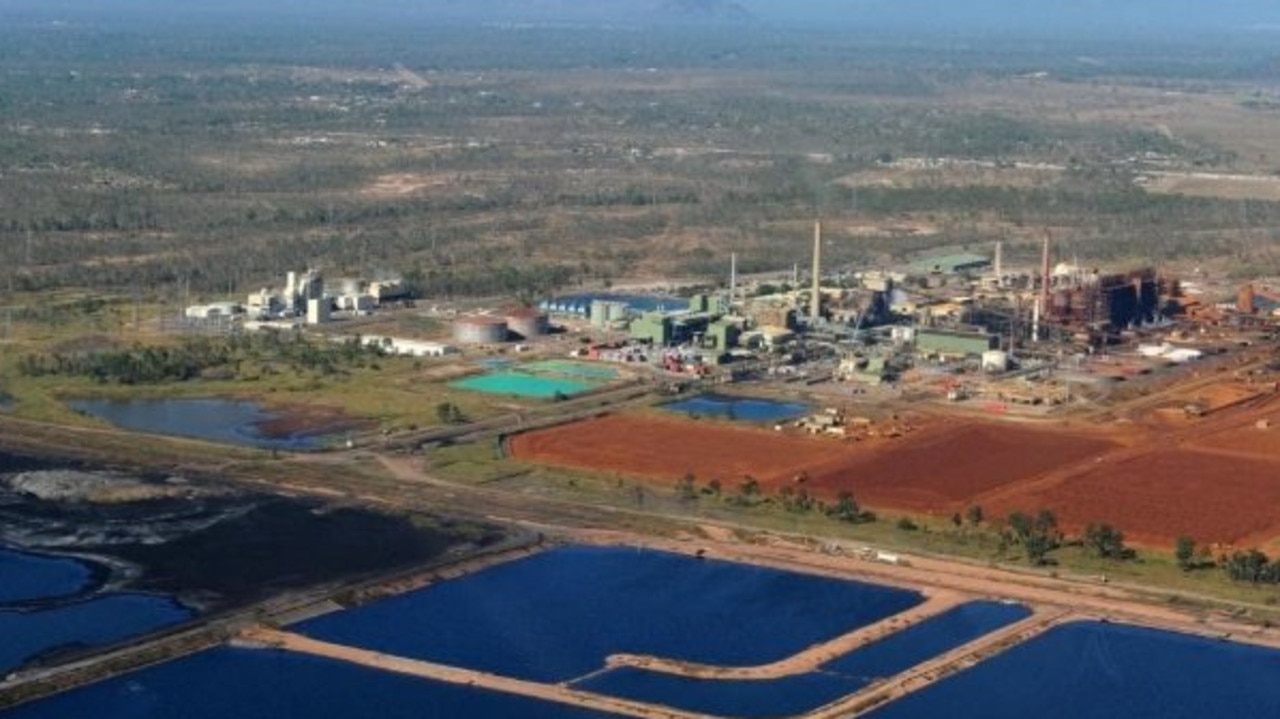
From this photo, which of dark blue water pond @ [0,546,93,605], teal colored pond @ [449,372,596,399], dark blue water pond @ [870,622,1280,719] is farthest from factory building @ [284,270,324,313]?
dark blue water pond @ [870,622,1280,719]

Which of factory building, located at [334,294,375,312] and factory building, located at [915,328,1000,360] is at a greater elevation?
factory building, located at [915,328,1000,360]

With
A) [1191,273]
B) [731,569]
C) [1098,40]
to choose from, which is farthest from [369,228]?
[1098,40]

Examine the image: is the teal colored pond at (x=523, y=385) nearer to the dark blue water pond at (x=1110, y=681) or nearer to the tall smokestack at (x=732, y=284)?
the tall smokestack at (x=732, y=284)

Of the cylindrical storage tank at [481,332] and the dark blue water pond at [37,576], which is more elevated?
the dark blue water pond at [37,576]

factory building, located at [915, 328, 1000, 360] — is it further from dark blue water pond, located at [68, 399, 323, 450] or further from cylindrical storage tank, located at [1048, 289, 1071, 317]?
dark blue water pond, located at [68, 399, 323, 450]

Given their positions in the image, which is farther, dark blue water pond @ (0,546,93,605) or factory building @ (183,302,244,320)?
factory building @ (183,302,244,320)

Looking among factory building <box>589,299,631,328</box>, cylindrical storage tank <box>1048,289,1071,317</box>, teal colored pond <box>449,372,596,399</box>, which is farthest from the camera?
factory building <box>589,299,631,328</box>

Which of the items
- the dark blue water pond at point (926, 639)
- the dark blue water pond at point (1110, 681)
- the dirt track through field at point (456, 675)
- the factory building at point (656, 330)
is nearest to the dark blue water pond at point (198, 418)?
the factory building at point (656, 330)

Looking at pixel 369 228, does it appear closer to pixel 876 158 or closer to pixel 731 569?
pixel 876 158
